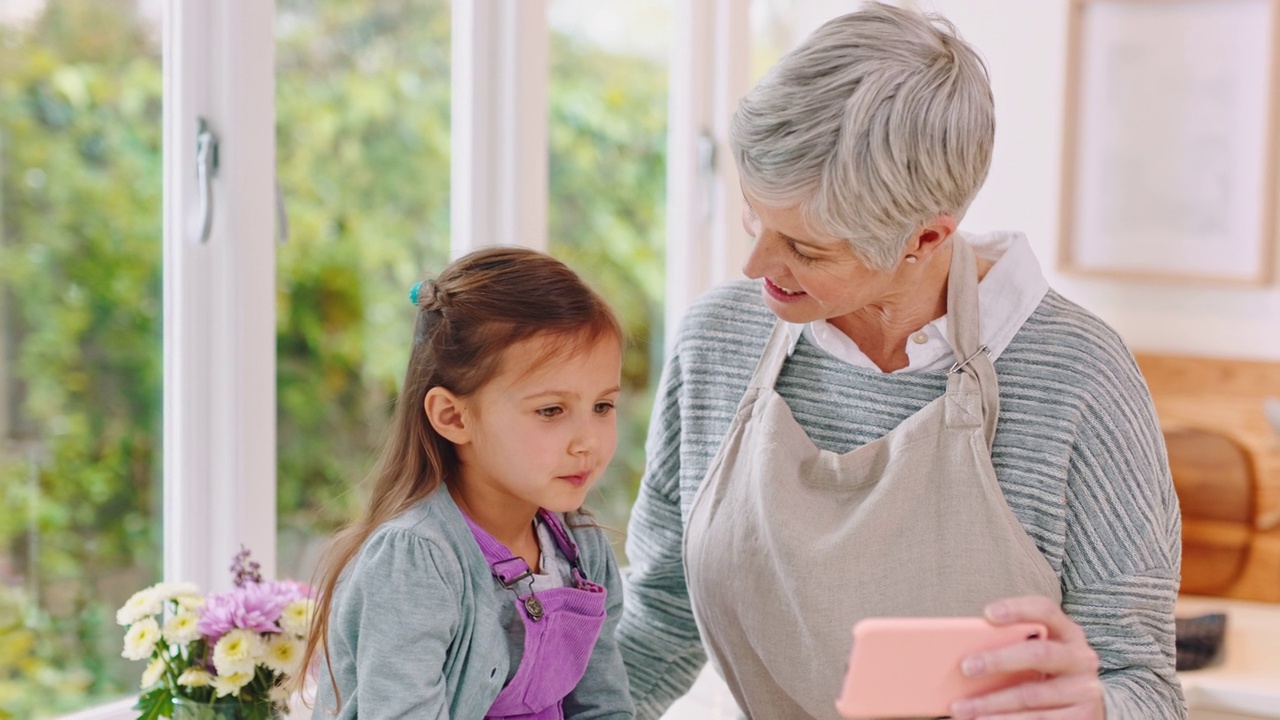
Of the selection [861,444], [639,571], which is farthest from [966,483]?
[639,571]

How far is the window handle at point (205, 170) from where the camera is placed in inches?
69.5

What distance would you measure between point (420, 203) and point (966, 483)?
1.30m

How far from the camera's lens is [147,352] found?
1.78 meters

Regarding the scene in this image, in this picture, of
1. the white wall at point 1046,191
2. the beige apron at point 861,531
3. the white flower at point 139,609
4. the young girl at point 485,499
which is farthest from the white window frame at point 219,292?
Result: the white wall at point 1046,191

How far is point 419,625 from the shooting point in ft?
3.90

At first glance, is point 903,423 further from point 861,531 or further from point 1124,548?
point 1124,548

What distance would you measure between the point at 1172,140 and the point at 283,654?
222 cm

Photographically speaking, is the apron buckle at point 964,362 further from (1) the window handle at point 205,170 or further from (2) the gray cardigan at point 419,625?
(1) the window handle at point 205,170

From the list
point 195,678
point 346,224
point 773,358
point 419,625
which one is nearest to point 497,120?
point 346,224

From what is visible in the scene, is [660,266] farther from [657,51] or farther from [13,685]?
[13,685]

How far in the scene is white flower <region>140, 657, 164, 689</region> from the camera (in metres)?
1.41

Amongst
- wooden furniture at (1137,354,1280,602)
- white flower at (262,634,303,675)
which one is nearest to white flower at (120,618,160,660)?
white flower at (262,634,303,675)

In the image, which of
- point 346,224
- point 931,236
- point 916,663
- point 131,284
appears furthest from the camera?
point 346,224

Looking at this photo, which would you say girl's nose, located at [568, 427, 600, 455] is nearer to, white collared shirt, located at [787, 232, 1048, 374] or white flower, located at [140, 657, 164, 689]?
white collared shirt, located at [787, 232, 1048, 374]
